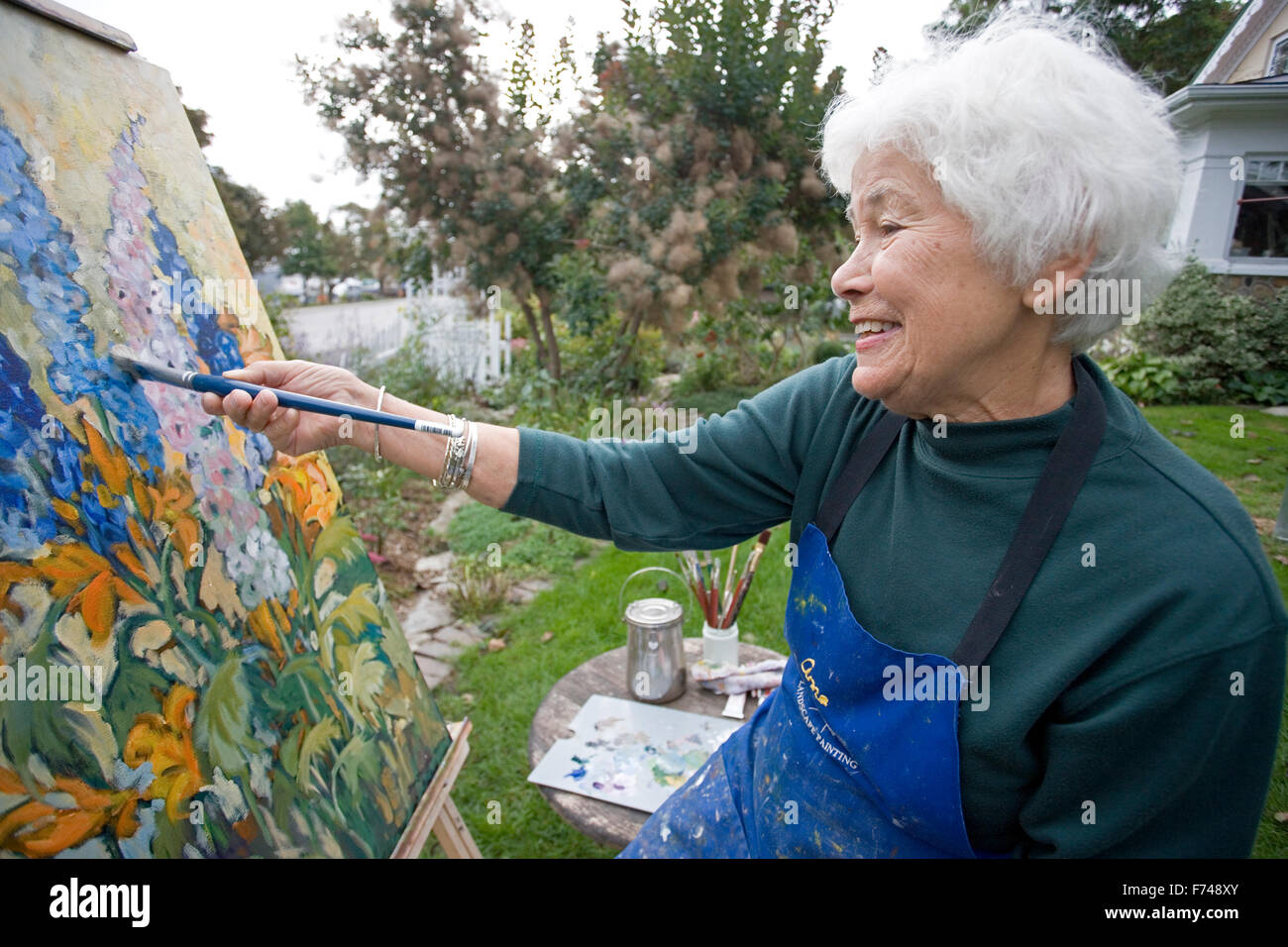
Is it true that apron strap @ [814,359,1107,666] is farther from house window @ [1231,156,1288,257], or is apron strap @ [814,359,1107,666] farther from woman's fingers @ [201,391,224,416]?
house window @ [1231,156,1288,257]

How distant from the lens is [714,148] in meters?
5.97

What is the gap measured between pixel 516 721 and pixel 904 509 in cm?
239

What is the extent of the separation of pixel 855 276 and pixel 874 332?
3.8 inches

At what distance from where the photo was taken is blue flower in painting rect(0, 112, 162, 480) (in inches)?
35.6

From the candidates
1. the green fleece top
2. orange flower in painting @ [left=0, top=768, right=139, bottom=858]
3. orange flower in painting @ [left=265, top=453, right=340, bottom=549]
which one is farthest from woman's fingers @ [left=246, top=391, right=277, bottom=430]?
the green fleece top

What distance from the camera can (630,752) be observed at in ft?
6.24

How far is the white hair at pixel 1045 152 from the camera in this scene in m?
1.00

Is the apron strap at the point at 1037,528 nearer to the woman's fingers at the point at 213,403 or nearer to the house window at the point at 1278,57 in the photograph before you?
the woman's fingers at the point at 213,403

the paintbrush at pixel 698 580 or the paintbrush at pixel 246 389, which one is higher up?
the paintbrush at pixel 246 389

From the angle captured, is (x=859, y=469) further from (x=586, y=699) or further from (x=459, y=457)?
(x=586, y=699)

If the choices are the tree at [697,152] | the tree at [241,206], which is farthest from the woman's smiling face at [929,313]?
the tree at [697,152]

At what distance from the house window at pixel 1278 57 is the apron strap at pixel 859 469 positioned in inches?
128
